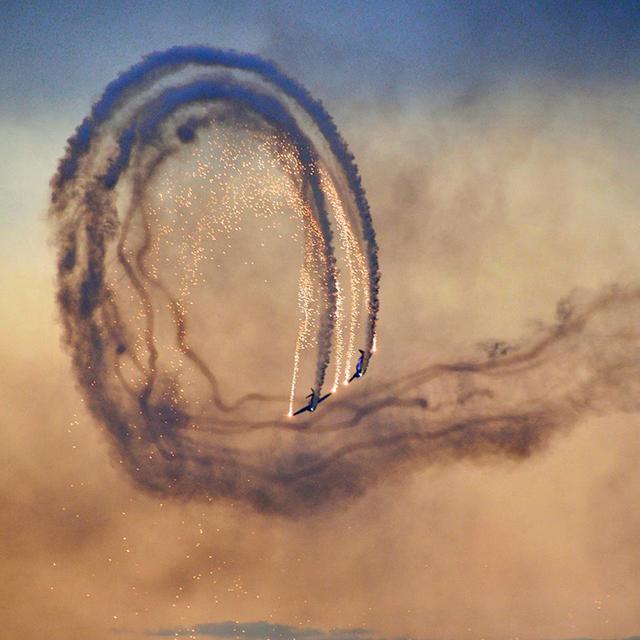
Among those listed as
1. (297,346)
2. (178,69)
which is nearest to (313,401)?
(297,346)

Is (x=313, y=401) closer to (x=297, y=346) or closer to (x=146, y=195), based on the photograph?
(x=297, y=346)

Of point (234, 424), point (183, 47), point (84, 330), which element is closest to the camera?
point (183, 47)

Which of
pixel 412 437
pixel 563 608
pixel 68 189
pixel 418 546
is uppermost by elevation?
pixel 68 189

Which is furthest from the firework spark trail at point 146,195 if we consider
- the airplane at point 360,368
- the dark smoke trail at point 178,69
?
the airplane at point 360,368

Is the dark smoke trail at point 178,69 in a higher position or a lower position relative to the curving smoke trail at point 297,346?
higher

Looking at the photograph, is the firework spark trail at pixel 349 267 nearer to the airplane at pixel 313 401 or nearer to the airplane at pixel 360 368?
the airplane at pixel 360 368

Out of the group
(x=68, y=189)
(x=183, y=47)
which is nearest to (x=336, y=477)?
(x=68, y=189)

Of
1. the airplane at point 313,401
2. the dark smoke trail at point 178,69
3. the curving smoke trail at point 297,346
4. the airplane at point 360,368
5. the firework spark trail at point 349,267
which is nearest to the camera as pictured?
the dark smoke trail at point 178,69

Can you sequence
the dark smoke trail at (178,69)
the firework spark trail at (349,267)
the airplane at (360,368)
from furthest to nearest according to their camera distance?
the airplane at (360,368)
the firework spark trail at (349,267)
the dark smoke trail at (178,69)

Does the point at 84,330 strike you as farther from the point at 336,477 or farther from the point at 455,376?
the point at 455,376
